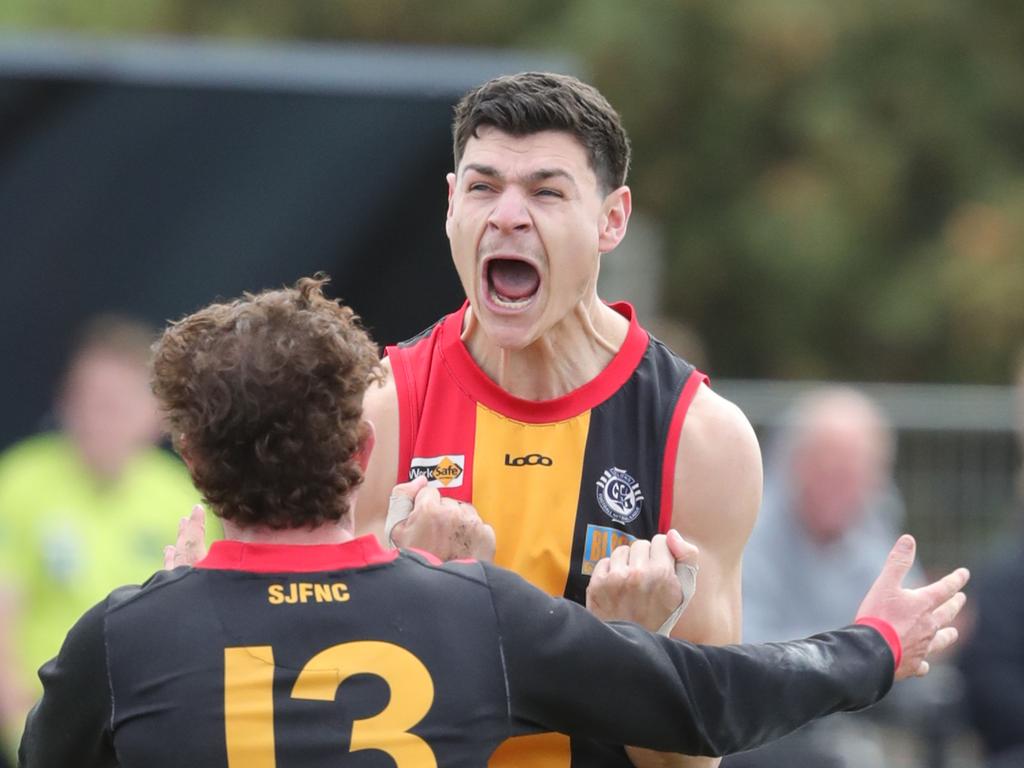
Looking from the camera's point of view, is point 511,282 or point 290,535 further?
point 511,282

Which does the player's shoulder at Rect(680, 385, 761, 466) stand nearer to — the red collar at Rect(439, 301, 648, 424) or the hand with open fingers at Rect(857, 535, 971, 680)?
the red collar at Rect(439, 301, 648, 424)

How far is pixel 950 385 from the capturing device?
1392 cm

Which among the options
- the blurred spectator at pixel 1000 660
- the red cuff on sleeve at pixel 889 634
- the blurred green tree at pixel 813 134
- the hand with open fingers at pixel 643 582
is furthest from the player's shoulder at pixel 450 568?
the blurred green tree at pixel 813 134

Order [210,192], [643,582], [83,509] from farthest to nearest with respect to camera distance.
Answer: [210,192]
[83,509]
[643,582]

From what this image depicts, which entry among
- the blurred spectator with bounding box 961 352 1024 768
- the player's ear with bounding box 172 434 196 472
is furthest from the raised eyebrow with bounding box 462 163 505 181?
the blurred spectator with bounding box 961 352 1024 768

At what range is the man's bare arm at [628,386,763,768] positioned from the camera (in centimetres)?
425

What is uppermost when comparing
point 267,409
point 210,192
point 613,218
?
point 210,192

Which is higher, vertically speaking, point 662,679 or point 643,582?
point 643,582

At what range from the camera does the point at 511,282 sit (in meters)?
4.30

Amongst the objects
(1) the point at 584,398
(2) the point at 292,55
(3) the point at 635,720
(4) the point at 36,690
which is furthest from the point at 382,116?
(3) the point at 635,720

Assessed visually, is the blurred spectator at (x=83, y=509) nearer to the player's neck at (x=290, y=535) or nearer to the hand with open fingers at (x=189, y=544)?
the hand with open fingers at (x=189, y=544)

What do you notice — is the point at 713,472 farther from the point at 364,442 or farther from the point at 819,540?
the point at 819,540

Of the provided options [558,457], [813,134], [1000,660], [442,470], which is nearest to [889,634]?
[558,457]

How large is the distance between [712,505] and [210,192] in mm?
5410
